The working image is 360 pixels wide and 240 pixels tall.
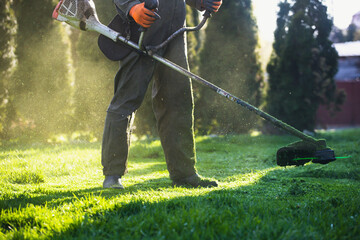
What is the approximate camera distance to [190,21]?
8.12 m

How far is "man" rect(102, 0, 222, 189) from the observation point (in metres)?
2.90

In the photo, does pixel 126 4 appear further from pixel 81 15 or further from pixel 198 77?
pixel 198 77

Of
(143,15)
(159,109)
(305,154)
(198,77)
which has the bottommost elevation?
(305,154)

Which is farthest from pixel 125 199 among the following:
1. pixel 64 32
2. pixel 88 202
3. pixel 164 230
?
pixel 64 32

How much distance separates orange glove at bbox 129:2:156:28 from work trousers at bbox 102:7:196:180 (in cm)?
28

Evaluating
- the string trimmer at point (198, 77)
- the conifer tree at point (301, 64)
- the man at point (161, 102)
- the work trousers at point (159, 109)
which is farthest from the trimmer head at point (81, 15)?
the conifer tree at point (301, 64)

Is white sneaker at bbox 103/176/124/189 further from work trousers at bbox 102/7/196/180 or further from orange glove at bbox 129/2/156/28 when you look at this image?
orange glove at bbox 129/2/156/28

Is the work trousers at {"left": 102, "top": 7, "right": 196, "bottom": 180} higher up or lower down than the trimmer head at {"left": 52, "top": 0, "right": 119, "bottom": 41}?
lower down

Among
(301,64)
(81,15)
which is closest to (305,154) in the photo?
(81,15)

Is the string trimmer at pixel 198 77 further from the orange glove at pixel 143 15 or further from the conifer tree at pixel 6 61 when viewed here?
the conifer tree at pixel 6 61

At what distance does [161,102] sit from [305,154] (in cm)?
123

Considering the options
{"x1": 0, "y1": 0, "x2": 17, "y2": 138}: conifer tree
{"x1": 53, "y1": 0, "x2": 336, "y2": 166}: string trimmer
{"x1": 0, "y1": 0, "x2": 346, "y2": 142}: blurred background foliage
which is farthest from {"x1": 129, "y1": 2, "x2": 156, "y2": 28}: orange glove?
{"x1": 0, "y1": 0, "x2": 17, "y2": 138}: conifer tree

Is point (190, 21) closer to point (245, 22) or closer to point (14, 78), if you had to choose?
point (245, 22)

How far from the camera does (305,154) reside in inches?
110
